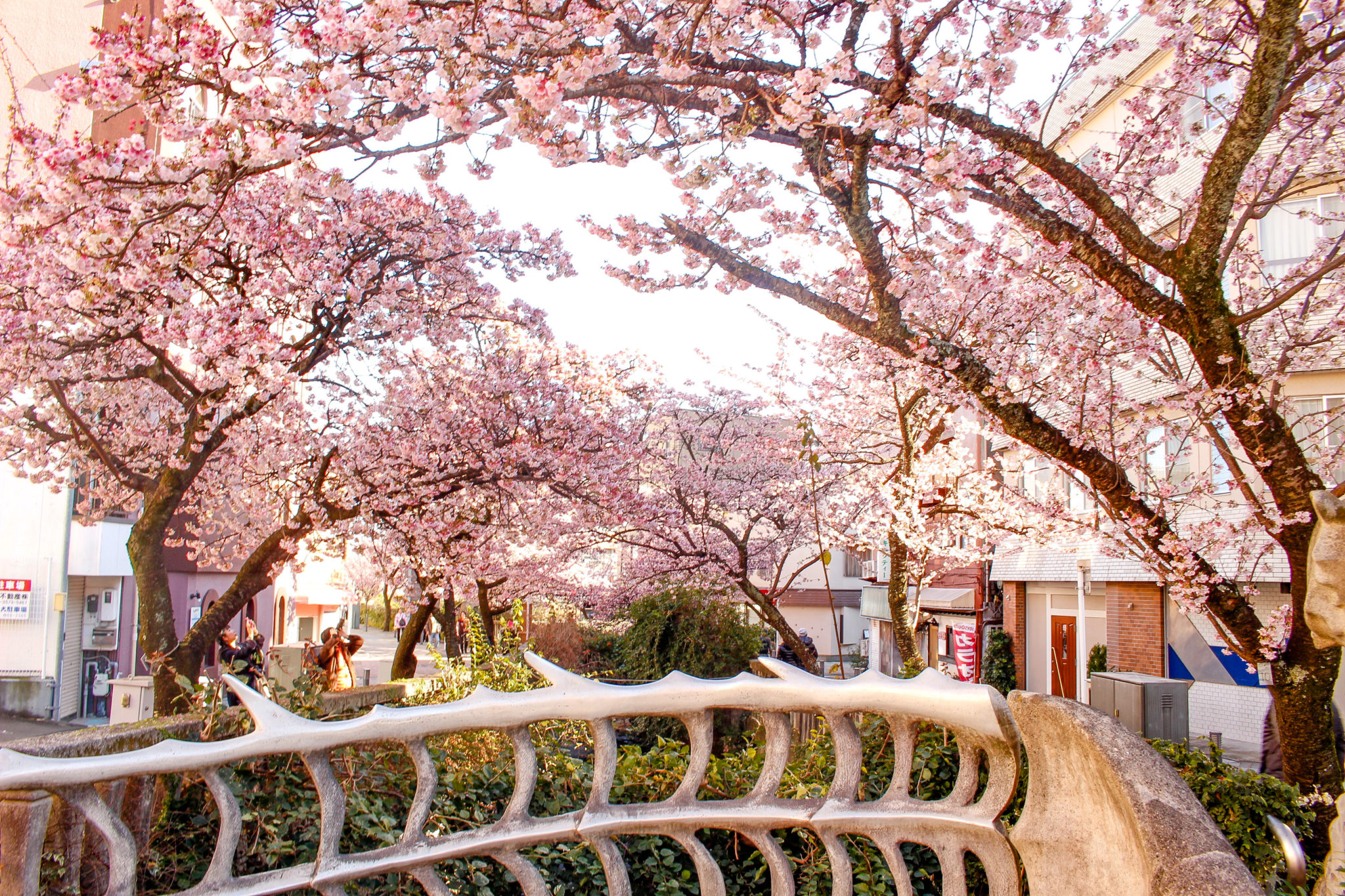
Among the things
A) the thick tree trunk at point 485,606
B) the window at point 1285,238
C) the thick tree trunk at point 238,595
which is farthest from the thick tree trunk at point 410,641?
the window at point 1285,238

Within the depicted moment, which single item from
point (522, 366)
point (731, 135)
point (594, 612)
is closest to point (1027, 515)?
point (522, 366)

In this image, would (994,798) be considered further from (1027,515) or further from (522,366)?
(522,366)

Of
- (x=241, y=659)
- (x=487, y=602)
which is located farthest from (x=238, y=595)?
(x=487, y=602)

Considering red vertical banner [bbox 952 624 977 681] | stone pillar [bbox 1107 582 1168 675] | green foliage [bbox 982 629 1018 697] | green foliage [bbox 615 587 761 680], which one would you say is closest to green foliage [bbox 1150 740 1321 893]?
green foliage [bbox 615 587 761 680]

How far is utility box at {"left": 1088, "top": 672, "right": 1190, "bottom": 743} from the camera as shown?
327 inches

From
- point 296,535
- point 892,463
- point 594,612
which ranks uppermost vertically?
point 892,463

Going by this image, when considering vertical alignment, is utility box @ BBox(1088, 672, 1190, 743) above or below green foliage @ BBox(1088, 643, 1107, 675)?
above

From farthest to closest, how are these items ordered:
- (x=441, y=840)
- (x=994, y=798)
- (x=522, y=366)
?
A: (x=522, y=366)
(x=441, y=840)
(x=994, y=798)

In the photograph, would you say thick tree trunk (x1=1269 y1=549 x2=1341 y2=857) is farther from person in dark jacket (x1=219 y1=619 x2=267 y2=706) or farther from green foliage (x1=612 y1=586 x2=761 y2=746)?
green foliage (x1=612 y1=586 x2=761 y2=746)

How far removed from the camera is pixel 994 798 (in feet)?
7.93

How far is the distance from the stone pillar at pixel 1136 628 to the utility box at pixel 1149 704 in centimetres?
1038

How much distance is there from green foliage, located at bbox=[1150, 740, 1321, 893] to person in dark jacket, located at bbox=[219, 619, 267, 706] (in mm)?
4681

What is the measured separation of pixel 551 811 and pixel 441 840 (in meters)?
2.37

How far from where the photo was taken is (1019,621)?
23578 mm
